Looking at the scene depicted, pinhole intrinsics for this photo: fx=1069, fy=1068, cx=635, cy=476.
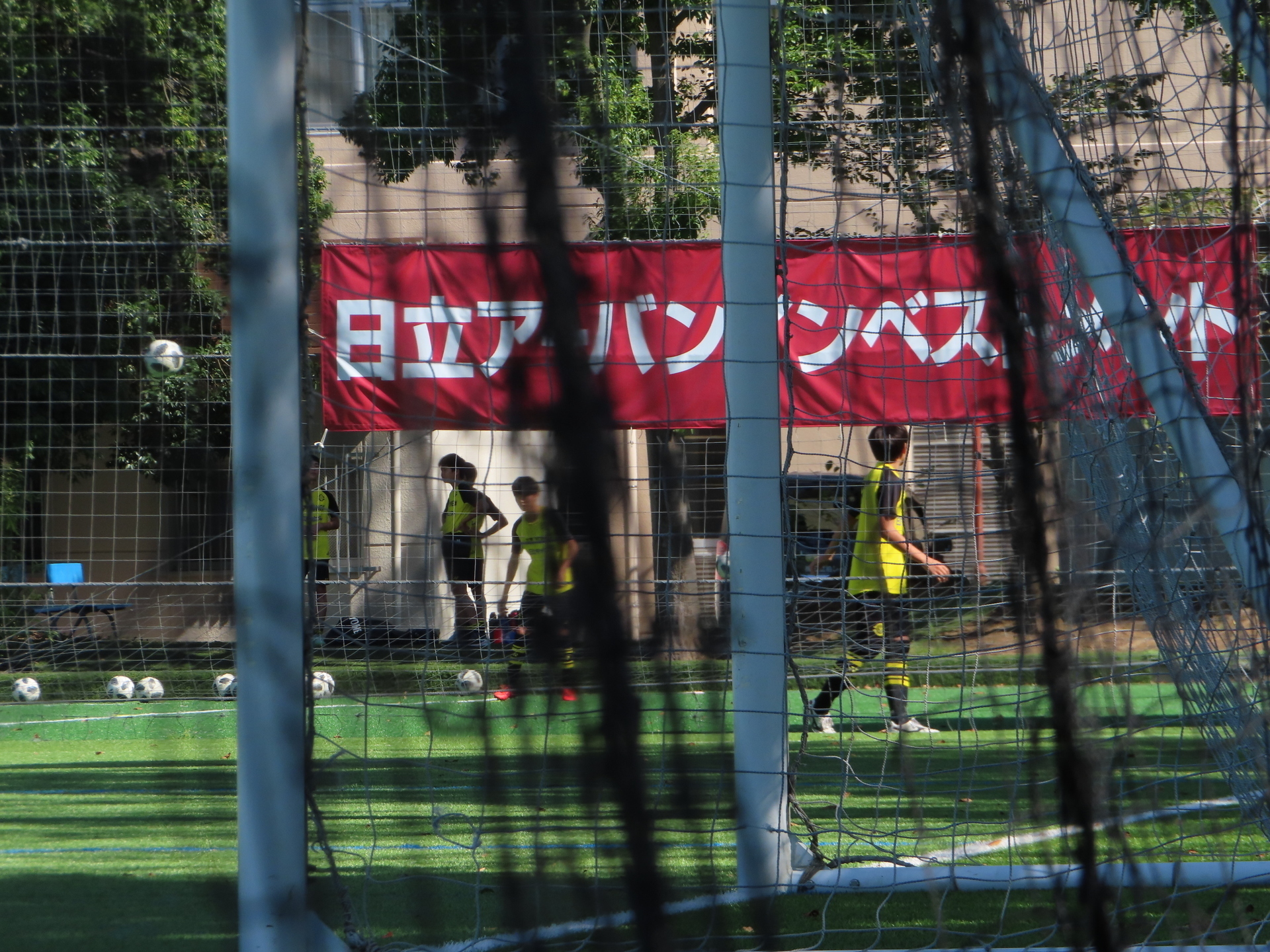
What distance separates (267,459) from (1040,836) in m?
1.31

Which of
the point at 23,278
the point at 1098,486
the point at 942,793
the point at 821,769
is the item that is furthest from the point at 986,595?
the point at 23,278

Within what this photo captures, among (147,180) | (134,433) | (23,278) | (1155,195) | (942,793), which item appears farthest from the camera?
(134,433)

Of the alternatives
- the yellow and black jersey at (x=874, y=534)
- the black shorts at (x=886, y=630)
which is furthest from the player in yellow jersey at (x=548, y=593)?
the black shorts at (x=886, y=630)

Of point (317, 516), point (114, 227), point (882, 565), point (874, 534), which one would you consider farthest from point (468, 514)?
point (114, 227)

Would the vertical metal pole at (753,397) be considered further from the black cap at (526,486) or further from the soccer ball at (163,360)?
the soccer ball at (163,360)

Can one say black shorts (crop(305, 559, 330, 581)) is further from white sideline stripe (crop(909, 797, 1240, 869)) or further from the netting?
white sideline stripe (crop(909, 797, 1240, 869))

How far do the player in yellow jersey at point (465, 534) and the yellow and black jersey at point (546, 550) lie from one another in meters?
0.31

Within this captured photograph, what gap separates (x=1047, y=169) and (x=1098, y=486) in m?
0.84

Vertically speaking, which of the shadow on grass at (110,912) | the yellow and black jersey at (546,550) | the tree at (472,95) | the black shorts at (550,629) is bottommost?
the shadow on grass at (110,912)

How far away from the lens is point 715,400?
148 inches

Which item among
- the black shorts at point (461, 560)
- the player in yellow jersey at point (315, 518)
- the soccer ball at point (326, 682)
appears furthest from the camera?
the soccer ball at point (326, 682)

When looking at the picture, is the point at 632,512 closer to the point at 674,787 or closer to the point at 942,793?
the point at 674,787

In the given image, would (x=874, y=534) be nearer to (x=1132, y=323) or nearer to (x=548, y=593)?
(x=1132, y=323)

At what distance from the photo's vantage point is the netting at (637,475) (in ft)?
2.65
